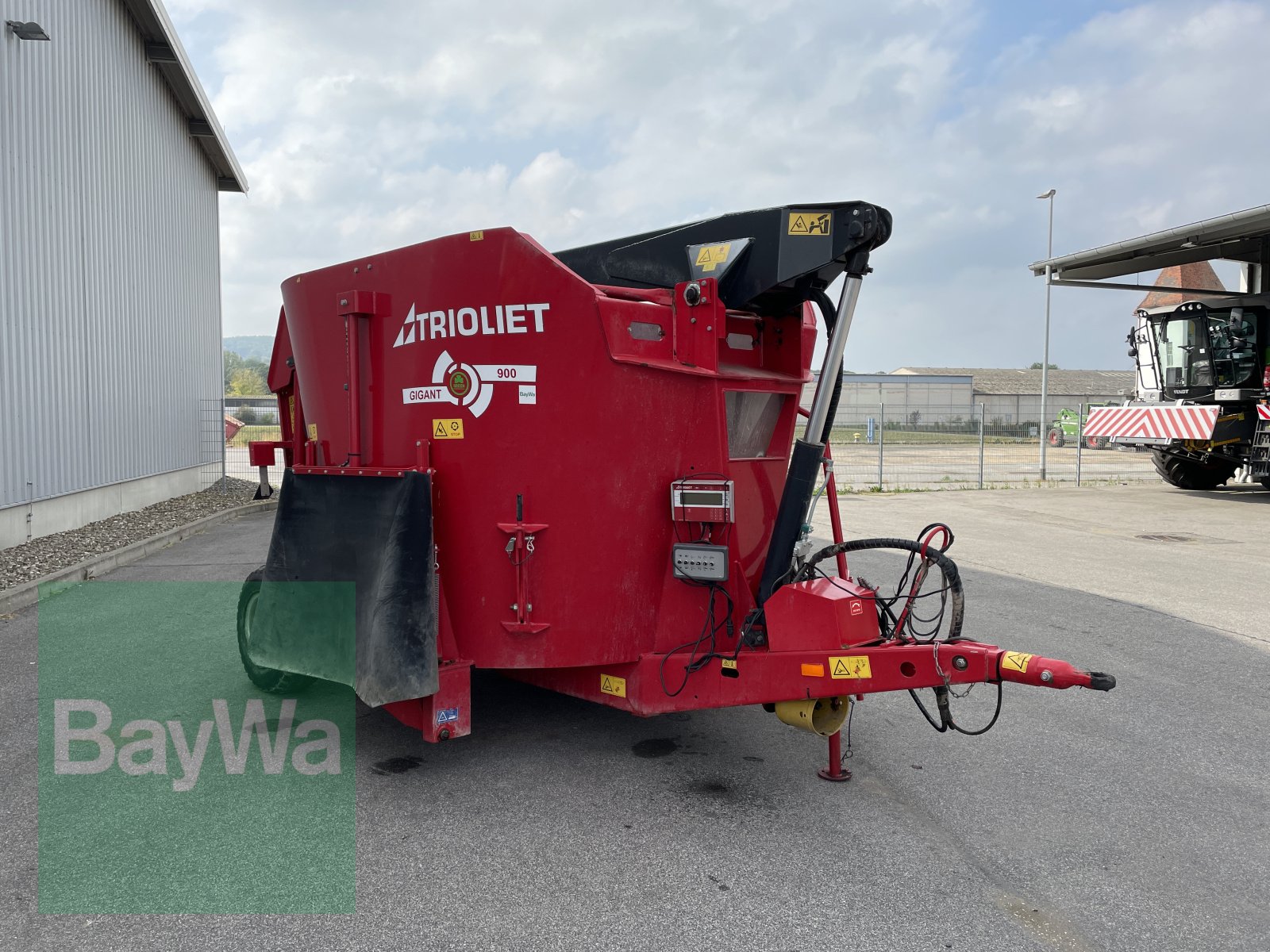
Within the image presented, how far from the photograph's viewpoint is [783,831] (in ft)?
11.4

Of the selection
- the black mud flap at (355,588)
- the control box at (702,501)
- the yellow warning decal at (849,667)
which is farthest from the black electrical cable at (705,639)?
the black mud flap at (355,588)

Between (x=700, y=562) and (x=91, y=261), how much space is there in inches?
458

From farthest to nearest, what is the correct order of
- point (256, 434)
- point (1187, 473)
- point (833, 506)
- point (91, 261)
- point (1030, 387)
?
1. point (1030, 387)
2. point (256, 434)
3. point (1187, 473)
4. point (91, 261)
5. point (833, 506)

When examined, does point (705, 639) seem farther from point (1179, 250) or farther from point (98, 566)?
point (1179, 250)

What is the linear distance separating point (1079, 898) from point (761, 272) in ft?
8.54

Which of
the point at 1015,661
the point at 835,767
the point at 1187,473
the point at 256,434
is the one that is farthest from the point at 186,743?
the point at 256,434

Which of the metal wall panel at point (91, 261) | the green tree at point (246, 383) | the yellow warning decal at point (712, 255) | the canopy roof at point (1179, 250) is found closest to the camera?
the yellow warning decal at point (712, 255)

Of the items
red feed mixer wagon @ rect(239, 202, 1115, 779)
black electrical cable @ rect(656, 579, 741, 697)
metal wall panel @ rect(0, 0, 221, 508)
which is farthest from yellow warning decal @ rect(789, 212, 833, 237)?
metal wall panel @ rect(0, 0, 221, 508)

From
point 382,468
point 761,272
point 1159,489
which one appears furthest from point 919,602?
point 1159,489

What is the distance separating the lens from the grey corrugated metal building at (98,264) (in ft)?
32.3

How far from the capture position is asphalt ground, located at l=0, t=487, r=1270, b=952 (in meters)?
2.80

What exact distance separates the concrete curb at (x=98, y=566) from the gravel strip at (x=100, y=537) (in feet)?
0.38

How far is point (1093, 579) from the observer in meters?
8.76

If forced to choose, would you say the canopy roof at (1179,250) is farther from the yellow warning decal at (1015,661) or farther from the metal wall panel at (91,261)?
the metal wall panel at (91,261)
